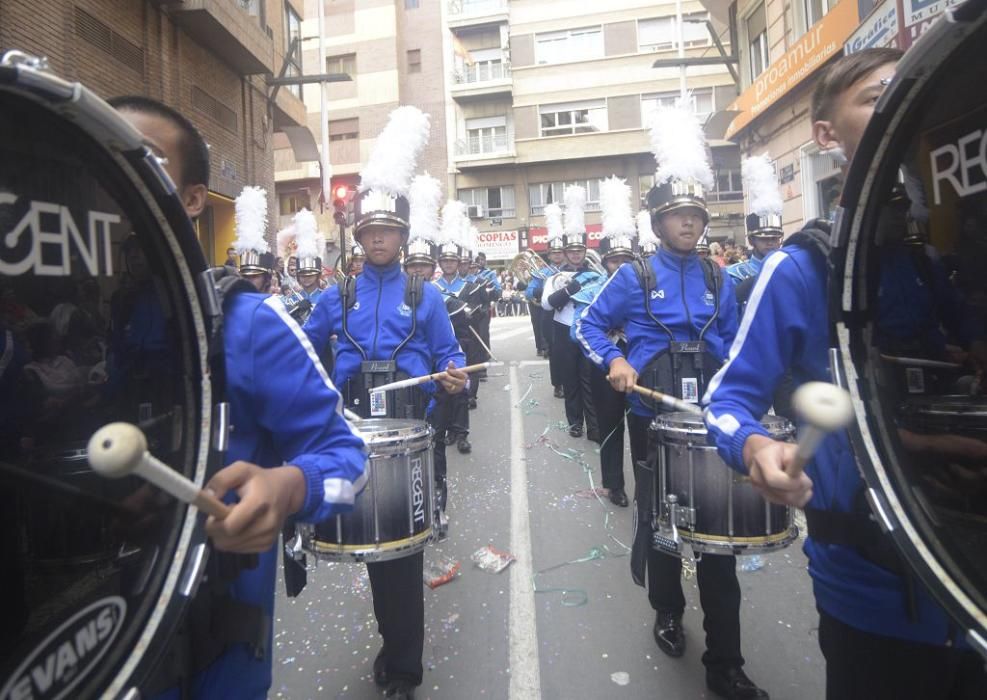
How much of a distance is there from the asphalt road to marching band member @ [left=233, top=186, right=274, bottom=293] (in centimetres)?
364

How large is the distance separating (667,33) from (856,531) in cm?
3351

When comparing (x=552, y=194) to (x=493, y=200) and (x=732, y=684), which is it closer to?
(x=493, y=200)

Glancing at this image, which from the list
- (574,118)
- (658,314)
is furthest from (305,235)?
(574,118)

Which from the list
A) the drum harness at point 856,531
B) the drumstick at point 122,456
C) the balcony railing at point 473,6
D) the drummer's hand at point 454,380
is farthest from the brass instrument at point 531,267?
the balcony railing at point 473,6

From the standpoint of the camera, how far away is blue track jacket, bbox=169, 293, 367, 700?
1534mm

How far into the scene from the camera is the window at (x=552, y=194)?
3228cm

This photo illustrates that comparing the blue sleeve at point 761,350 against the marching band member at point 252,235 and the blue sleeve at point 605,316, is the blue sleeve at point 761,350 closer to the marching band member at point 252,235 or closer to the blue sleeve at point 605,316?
the blue sleeve at point 605,316

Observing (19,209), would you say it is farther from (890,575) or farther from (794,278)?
(890,575)

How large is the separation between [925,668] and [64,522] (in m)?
1.86

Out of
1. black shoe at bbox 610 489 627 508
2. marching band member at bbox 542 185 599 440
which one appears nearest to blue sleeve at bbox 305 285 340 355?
black shoe at bbox 610 489 627 508

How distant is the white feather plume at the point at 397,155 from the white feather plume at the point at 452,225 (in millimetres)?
6033

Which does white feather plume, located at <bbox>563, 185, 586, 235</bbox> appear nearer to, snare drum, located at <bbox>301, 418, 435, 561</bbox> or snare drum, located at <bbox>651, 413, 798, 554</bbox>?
snare drum, located at <bbox>651, 413, 798, 554</bbox>

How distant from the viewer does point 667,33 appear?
30203mm

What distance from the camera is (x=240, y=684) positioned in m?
1.50
